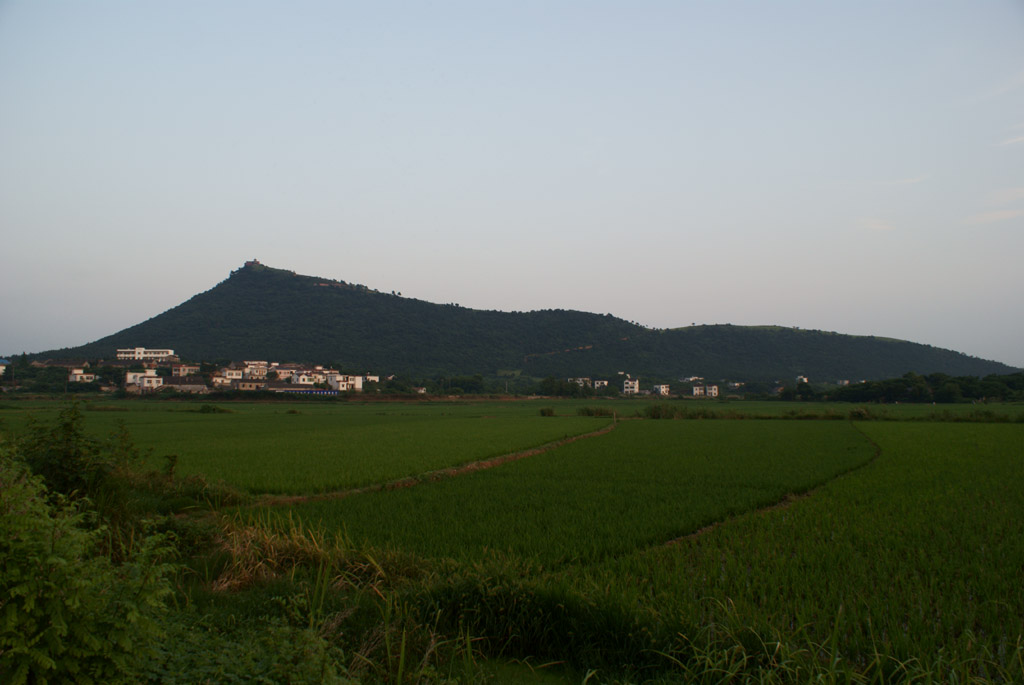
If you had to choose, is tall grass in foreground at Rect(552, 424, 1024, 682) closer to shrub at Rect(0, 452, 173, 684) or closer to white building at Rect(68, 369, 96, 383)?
shrub at Rect(0, 452, 173, 684)

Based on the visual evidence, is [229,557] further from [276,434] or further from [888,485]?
[276,434]

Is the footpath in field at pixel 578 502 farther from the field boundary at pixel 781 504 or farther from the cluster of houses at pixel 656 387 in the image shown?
the cluster of houses at pixel 656 387

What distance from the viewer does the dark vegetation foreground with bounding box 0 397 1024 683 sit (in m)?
2.88

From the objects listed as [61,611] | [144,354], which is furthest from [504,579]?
[144,354]

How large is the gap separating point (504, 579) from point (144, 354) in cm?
12458

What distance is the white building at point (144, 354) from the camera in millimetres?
108375

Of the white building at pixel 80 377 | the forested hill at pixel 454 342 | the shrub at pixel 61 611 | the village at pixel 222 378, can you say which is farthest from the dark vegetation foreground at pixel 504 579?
the forested hill at pixel 454 342

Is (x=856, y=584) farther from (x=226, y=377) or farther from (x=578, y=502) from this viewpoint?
(x=226, y=377)

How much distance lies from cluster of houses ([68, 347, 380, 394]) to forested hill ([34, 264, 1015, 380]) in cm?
825

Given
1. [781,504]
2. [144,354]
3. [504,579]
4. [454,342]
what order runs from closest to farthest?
[504,579]
[781,504]
[144,354]
[454,342]

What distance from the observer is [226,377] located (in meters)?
95.4

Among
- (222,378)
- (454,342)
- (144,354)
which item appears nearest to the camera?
(222,378)

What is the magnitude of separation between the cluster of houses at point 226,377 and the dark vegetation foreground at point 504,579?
7474cm

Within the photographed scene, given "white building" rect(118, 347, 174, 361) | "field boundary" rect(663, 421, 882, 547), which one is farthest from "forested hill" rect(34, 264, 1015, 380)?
"field boundary" rect(663, 421, 882, 547)
